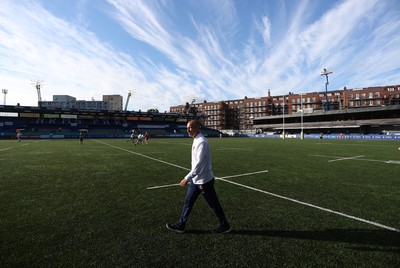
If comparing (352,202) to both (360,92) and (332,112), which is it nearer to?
(332,112)

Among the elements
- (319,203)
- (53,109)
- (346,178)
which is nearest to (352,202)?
(319,203)

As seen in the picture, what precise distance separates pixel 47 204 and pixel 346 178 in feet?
33.3

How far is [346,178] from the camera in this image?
8750 millimetres

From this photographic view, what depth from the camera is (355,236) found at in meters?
3.99

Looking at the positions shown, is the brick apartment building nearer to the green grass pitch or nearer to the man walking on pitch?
the green grass pitch

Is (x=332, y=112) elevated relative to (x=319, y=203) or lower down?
elevated

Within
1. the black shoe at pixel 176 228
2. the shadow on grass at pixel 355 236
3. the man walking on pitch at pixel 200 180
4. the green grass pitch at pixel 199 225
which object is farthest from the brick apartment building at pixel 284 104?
the black shoe at pixel 176 228

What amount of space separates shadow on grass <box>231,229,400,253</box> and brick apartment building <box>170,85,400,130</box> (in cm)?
9194

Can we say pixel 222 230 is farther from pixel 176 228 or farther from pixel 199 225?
pixel 176 228

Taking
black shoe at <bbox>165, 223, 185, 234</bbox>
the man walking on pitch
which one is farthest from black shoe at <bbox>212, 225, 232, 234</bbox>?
black shoe at <bbox>165, 223, 185, 234</bbox>

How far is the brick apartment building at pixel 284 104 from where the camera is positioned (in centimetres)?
9369

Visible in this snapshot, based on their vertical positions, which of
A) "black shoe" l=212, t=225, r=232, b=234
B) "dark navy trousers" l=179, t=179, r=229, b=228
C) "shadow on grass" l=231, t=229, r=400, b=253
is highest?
"dark navy trousers" l=179, t=179, r=229, b=228

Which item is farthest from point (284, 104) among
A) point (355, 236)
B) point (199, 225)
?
point (199, 225)

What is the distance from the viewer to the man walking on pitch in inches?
160
